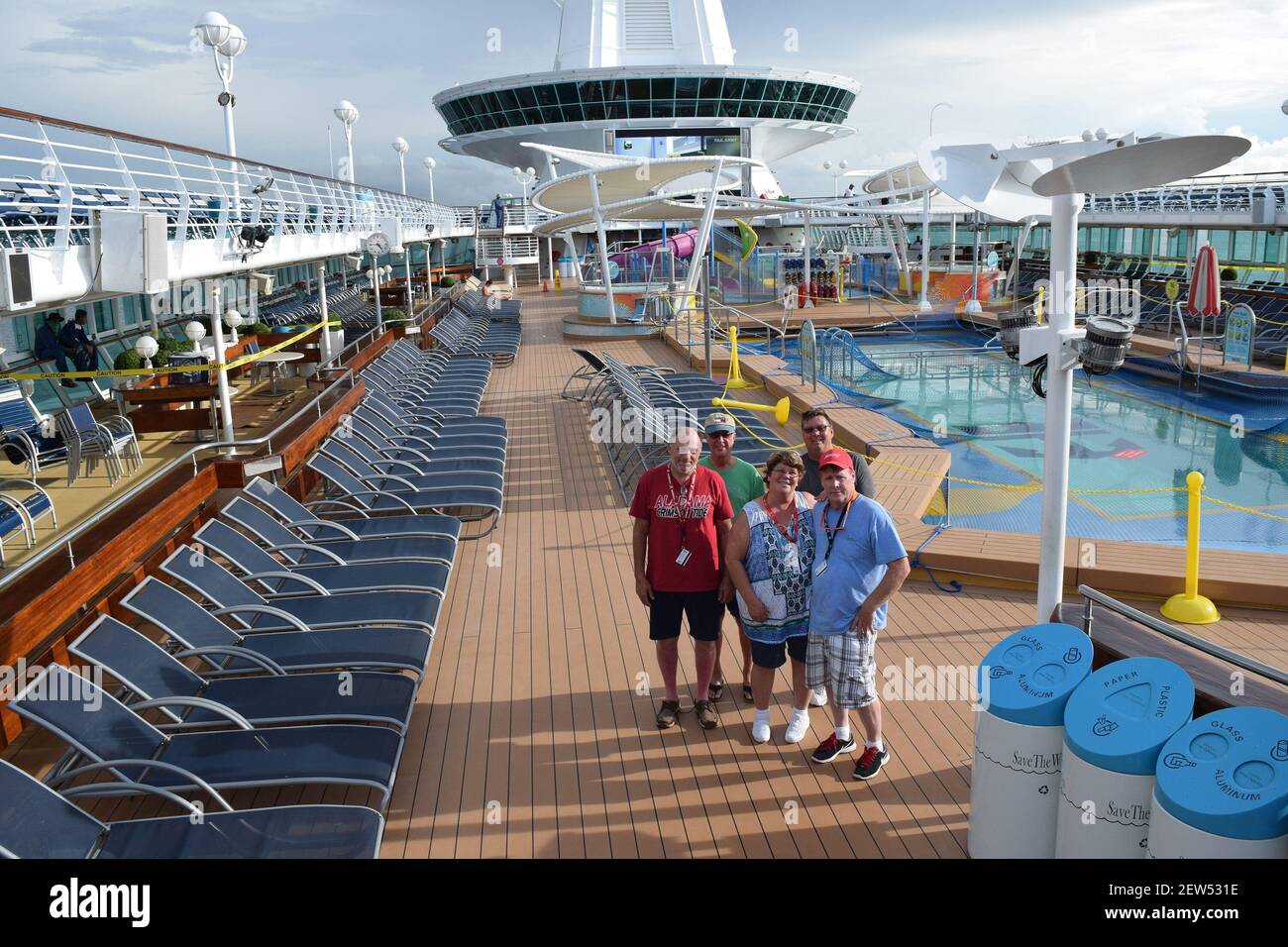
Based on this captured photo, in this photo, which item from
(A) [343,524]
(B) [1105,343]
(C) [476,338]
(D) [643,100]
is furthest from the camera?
(D) [643,100]

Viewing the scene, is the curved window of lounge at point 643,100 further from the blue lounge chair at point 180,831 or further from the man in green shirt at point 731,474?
the blue lounge chair at point 180,831

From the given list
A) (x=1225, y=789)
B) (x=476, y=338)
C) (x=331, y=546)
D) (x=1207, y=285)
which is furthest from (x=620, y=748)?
(x=1207, y=285)

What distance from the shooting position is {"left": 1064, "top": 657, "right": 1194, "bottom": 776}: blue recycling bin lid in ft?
8.09

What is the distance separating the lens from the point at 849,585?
3396 mm

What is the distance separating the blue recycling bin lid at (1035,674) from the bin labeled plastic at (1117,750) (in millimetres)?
82

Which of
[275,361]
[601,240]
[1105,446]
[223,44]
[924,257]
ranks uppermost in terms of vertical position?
[223,44]

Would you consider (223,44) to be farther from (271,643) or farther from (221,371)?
(271,643)

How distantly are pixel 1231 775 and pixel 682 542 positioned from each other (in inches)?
78.0

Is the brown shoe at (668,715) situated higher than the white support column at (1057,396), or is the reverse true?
the white support column at (1057,396)

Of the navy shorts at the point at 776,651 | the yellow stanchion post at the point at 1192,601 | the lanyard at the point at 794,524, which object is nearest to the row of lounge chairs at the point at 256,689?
the navy shorts at the point at 776,651

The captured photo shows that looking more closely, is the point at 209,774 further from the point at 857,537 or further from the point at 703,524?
the point at 857,537

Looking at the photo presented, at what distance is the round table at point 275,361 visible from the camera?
1111 cm
